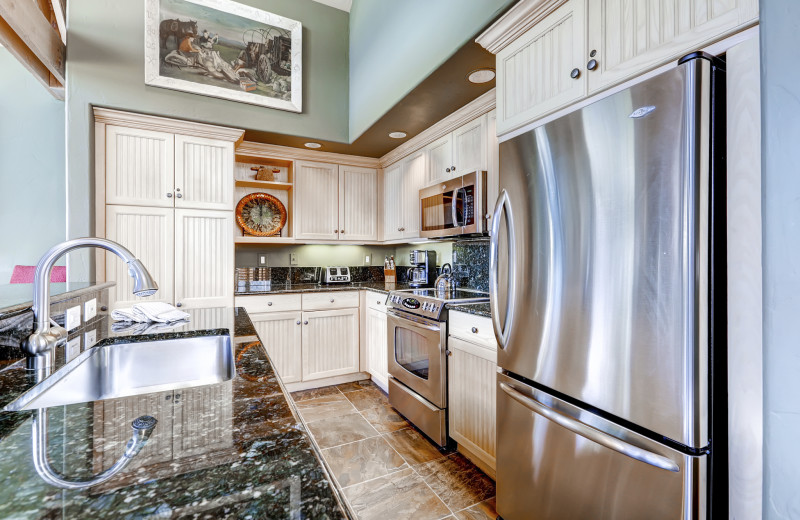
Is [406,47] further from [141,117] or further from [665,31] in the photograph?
[141,117]

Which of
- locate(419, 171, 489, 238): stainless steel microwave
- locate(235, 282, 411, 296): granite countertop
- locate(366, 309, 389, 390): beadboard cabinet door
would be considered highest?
locate(419, 171, 489, 238): stainless steel microwave

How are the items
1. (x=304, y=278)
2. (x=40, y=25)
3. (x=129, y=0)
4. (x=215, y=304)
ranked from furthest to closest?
(x=304, y=278) < (x=215, y=304) < (x=129, y=0) < (x=40, y=25)

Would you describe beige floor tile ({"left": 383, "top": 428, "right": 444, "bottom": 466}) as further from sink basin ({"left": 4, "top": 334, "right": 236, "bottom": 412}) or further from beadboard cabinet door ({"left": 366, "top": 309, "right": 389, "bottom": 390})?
sink basin ({"left": 4, "top": 334, "right": 236, "bottom": 412})

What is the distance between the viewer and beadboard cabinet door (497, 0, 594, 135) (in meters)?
1.38

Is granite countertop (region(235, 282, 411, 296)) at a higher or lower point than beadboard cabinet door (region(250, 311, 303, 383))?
higher

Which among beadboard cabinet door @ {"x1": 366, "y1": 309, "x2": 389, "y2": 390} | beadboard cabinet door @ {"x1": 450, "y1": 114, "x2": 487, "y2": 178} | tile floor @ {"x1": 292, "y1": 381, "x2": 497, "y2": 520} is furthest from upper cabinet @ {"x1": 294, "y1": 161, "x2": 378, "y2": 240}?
tile floor @ {"x1": 292, "y1": 381, "x2": 497, "y2": 520}

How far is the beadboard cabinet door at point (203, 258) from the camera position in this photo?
281 cm

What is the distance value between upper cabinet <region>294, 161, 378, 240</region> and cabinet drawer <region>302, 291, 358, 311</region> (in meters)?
0.61

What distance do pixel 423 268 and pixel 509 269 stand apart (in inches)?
73.6

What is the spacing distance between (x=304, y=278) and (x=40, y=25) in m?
2.58

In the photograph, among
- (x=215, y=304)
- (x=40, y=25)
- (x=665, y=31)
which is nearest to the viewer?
(x=665, y=31)

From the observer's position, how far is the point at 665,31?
1.09 m

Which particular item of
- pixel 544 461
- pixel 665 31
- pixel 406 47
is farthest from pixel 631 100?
pixel 406 47

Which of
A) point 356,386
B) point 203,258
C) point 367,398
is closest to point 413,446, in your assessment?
point 367,398
